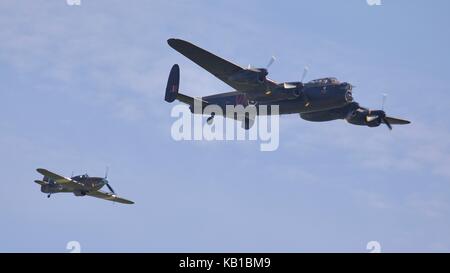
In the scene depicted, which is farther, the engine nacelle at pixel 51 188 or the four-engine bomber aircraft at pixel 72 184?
the engine nacelle at pixel 51 188

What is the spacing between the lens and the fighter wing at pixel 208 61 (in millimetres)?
49281

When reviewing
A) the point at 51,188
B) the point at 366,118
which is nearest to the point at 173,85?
the point at 366,118

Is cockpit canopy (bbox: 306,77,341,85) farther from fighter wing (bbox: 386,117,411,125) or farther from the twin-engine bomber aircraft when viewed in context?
fighter wing (bbox: 386,117,411,125)

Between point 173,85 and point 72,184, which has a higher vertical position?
point 173,85

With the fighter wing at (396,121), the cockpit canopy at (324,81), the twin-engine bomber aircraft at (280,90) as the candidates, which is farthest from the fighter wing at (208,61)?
the fighter wing at (396,121)

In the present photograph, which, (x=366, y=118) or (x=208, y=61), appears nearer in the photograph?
(x=208, y=61)

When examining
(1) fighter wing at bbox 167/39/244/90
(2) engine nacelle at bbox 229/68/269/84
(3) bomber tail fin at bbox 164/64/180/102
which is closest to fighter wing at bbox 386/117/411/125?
(2) engine nacelle at bbox 229/68/269/84

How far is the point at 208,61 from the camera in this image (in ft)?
167

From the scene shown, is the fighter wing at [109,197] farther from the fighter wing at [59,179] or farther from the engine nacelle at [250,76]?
the engine nacelle at [250,76]

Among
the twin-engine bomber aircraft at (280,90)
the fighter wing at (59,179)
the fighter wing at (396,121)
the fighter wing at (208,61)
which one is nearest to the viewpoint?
the fighter wing at (208,61)

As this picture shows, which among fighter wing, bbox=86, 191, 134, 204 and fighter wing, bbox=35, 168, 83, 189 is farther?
fighter wing, bbox=86, 191, 134, 204

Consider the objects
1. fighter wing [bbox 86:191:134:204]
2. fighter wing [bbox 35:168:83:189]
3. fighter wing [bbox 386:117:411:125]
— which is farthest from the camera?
fighter wing [bbox 86:191:134:204]

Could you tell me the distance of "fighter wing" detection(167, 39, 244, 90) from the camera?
162ft

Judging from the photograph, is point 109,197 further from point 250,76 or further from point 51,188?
Answer: point 250,76
